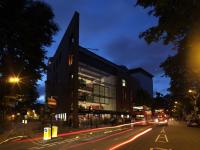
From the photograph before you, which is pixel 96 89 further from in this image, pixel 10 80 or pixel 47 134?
pixel 47 134

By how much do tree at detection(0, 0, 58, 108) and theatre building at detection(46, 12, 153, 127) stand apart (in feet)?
92.2

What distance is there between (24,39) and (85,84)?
52.6 meters

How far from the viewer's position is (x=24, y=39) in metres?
36.7

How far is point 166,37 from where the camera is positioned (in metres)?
20.6

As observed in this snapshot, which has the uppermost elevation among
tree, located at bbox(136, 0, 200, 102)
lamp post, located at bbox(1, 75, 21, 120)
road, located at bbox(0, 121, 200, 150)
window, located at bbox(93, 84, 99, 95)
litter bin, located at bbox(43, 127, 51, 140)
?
window, located at bbox(93, 84, 99, 95)

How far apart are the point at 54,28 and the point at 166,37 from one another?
2156 centimetres

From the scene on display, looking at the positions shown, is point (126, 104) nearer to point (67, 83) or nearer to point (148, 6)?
point (67, 83)

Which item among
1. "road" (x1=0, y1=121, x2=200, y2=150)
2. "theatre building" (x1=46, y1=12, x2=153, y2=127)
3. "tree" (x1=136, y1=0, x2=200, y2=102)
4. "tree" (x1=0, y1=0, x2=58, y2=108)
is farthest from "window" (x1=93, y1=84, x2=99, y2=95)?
"tree" (x1=136, y1=0, x2=200, y2=102)

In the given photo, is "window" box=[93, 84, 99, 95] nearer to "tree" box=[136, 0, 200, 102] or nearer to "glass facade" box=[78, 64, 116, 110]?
"glass facade" box=[78, 64, 116, 110]

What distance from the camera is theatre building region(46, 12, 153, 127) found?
80756 mm

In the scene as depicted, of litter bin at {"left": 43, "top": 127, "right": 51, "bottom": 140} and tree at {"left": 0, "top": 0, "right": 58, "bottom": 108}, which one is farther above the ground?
tree at {"left": 0, "top": 0, "right": 58, "bottom": 108}

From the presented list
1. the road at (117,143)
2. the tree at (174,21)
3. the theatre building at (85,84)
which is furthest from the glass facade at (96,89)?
the tree at (174,21)

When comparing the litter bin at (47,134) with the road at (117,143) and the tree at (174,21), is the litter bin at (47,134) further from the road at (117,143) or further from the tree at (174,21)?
the tree at (174,21)

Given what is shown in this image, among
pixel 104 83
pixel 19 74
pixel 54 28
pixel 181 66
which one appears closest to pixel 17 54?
pixel 19 74
